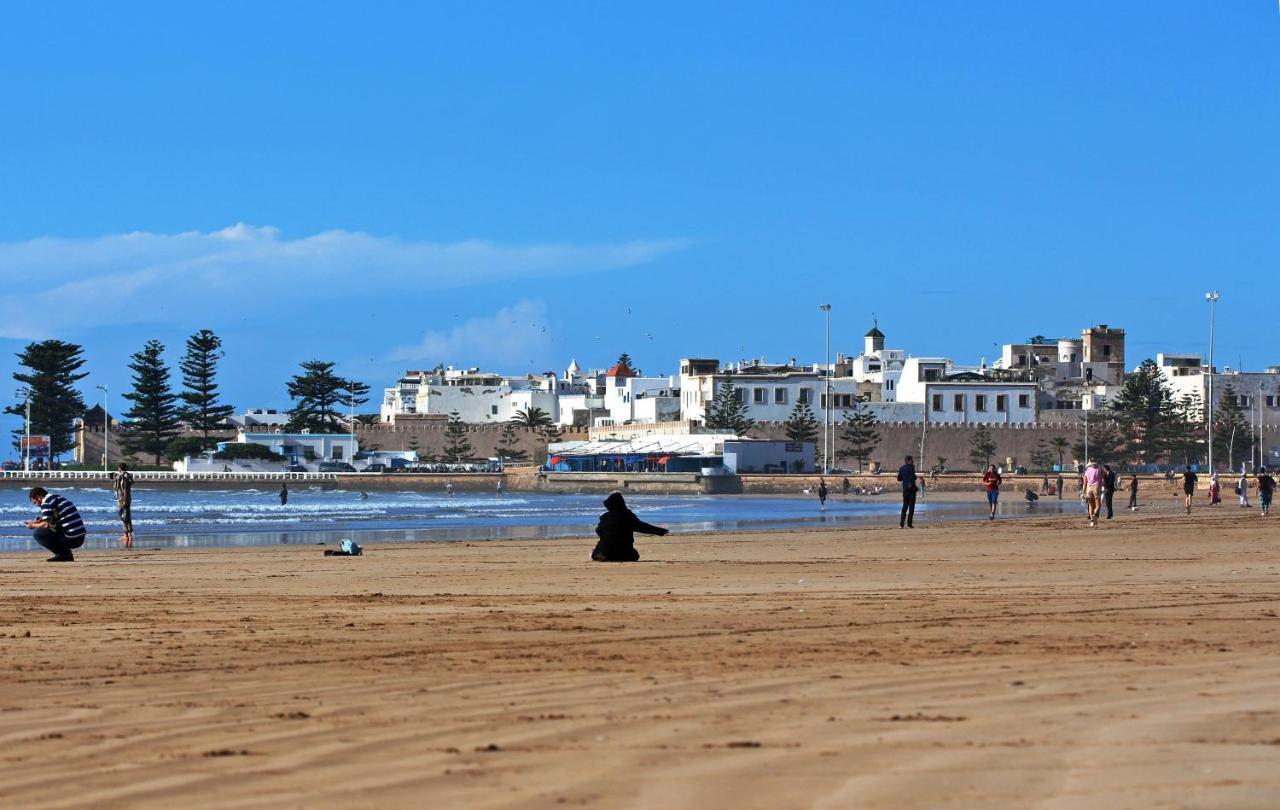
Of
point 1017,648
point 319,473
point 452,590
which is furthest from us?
point 319,473

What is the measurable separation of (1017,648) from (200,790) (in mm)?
3839

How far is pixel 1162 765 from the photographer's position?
14.0ft

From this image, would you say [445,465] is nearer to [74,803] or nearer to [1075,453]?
[1075,453]

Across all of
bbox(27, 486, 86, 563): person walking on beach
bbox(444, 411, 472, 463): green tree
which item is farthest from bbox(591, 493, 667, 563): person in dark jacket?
bbox(444, 411, 472, 463): green tree

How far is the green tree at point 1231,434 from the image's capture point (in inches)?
3265

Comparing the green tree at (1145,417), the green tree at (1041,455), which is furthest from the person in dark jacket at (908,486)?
the green tree at (1041,455)

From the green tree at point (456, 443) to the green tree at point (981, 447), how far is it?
32106 millimetres

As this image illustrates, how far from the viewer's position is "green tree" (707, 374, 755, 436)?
86.5 m

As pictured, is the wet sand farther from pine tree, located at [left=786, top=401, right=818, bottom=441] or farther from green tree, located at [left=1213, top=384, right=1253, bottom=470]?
green tree, located at [left=1213, top=384, right=1253, bottom=470]

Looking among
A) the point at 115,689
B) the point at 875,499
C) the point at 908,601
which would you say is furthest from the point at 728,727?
the point at 875,499

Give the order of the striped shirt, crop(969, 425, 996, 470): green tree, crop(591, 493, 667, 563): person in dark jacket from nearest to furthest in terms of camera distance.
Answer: crop(591, 493, 667, 563): person in dark jacket < the striped shirt < crop(969, 425, 996, 470): green tree

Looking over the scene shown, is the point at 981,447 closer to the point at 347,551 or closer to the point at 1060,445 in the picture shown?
the point at 1060,445

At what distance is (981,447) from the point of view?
82.3 m

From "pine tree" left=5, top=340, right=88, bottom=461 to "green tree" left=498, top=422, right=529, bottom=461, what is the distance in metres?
25.3
